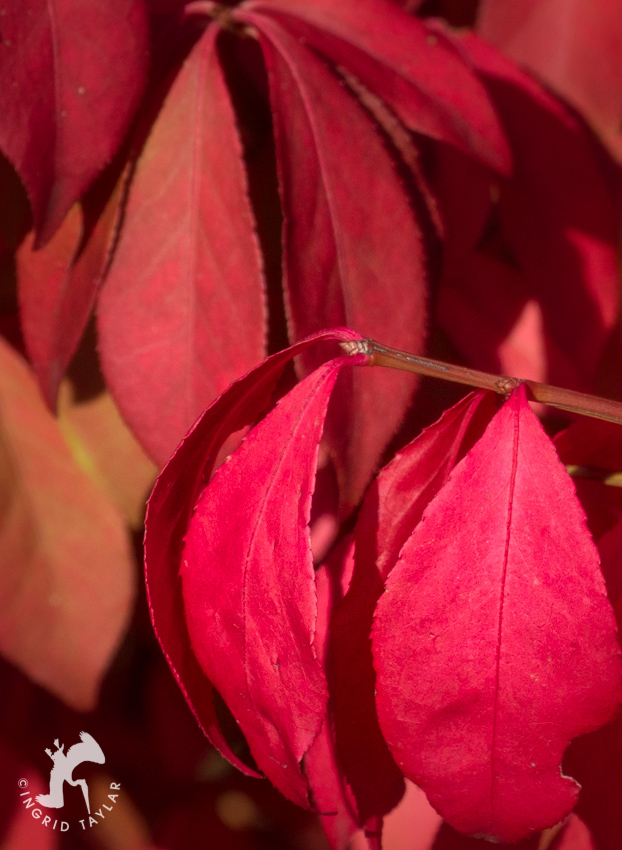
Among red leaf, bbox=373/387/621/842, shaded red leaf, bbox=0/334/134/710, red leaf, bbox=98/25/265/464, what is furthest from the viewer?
shaded red leaf, bbox=0/334/134/710

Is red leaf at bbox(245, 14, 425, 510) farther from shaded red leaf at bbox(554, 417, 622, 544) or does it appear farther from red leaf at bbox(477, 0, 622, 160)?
red leaf at bbox(477, 0, 622, 160)

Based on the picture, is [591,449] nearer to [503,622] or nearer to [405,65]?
[503,622]

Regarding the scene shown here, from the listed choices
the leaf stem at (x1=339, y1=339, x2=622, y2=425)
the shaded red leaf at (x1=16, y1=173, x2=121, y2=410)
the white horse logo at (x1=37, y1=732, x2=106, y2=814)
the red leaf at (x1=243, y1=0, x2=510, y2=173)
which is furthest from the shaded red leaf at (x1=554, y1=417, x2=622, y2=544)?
the white horse logo at (x1=37, y1=732, x2=106, y2=814)

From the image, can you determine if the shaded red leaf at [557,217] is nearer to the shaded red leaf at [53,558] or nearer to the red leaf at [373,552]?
the red leaf at [373,552]

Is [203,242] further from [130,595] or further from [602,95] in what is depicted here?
[602,95]


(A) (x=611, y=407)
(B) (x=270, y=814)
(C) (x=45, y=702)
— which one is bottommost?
(B) (x=270, y=814)

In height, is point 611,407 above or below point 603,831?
above

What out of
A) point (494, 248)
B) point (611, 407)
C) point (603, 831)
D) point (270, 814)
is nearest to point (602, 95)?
point (494, 248)
